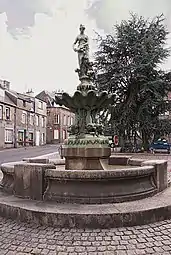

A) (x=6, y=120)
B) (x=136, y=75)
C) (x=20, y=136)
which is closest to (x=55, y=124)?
(x=20, y=136)

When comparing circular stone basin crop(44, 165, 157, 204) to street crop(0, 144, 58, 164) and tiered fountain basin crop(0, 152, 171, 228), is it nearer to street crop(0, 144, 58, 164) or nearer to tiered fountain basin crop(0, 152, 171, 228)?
tiered fountain basin crop(0, 152, 171, 228)

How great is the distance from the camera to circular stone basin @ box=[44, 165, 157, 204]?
5699 mm

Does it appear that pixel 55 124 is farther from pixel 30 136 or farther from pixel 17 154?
pixel 17 154

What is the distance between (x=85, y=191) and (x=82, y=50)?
485 cm

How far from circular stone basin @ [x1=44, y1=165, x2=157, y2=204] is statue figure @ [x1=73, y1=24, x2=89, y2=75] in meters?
4.19

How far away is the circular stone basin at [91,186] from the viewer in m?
5.70

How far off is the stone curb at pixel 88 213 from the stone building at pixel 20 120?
35.4 m

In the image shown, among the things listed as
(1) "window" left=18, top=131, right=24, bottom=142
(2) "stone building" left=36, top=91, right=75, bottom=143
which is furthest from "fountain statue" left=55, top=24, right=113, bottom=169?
(2) "stone building" left=36, top=91, right=75, bottom=143

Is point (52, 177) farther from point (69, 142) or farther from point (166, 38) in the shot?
point (166, 38)

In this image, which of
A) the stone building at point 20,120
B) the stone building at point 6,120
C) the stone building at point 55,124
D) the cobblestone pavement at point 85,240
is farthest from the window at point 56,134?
the cobblestone pavement at point 85,240

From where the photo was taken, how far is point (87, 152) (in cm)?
770

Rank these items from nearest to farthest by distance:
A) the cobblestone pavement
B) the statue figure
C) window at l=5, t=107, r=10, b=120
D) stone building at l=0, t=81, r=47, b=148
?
the cobblestone pavement < the statue figure < stone building at l=0, t=81, r=47, b=148 < window at l=5, t=107, r=10, b=120

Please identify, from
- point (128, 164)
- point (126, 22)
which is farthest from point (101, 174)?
point (126, 22)

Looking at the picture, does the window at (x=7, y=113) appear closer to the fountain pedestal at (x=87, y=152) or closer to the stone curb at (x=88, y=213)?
the fountain pedestal at (x=87, y=152)
